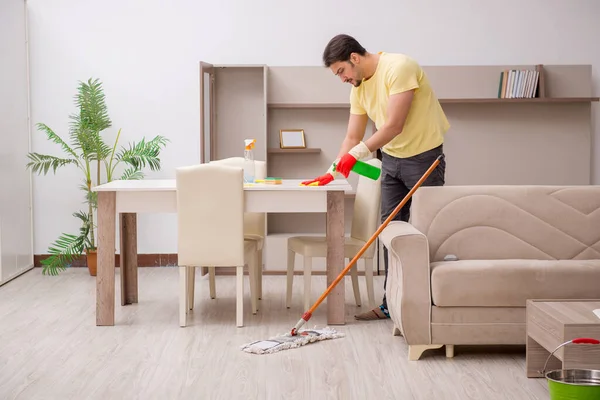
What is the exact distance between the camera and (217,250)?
4250mm

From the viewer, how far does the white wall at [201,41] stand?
21.0 ft

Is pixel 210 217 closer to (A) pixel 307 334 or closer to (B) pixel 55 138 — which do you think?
(A) pixel 307 334

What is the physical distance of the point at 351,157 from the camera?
412cm

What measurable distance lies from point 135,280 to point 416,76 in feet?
7.01

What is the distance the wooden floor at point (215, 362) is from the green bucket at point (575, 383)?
1.20 ft

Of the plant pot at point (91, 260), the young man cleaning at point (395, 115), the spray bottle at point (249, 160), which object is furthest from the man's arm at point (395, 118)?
the plant pot at point (91, 260)

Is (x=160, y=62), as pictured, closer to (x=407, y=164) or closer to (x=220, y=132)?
(x=220, y=132)

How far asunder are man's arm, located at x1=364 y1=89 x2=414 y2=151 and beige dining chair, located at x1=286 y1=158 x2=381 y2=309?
53 centimetres

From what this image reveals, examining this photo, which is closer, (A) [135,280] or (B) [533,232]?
(B) [533,232]

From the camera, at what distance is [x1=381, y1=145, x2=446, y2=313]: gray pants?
420 cm

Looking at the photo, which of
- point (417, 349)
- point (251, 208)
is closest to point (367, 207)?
point (251, 208)

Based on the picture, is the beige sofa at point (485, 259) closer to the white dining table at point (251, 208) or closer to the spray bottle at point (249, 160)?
the white dining table at point (251, 208)

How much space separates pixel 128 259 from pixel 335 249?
1363 millimetres

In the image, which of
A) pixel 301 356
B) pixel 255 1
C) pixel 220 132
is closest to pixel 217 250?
pixel 301 356
